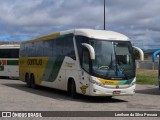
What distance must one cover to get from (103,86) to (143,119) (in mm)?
5512

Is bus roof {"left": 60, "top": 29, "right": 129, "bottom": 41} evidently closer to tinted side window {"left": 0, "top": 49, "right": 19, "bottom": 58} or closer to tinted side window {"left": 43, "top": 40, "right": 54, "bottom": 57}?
tinted side window {"left": 43, "top": 40, "right": 54, "bottom": 57}

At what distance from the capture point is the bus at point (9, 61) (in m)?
35.6

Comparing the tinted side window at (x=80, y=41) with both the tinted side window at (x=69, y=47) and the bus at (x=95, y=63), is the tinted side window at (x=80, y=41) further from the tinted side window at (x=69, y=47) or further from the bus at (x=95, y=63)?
the tinted side window at (x=69, y=47)

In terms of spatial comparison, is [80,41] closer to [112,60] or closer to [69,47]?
[69,47]

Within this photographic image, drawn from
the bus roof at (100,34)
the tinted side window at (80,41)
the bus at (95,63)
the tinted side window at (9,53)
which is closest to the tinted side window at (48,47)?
the bus at (95,63)

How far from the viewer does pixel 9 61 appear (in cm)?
3625

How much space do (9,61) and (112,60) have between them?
66.1ft

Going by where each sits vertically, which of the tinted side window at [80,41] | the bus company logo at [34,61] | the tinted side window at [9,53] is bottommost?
the bus company logo at [34,61]

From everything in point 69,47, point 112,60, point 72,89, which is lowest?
point 72,89

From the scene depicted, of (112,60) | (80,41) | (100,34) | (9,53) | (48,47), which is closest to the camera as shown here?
(112,60)

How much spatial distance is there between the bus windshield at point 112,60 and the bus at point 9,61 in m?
18.8

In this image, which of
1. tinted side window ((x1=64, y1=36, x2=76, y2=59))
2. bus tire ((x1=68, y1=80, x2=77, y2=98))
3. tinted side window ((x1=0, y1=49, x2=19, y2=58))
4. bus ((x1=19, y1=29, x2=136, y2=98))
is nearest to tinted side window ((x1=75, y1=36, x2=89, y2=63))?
bus ((x1=19, y1=29, x2=136, y2=98))

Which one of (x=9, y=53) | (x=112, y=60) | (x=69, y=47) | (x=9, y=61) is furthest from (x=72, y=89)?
(x=9, y=61)

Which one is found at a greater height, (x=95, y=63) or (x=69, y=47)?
(x=69, y=47)
